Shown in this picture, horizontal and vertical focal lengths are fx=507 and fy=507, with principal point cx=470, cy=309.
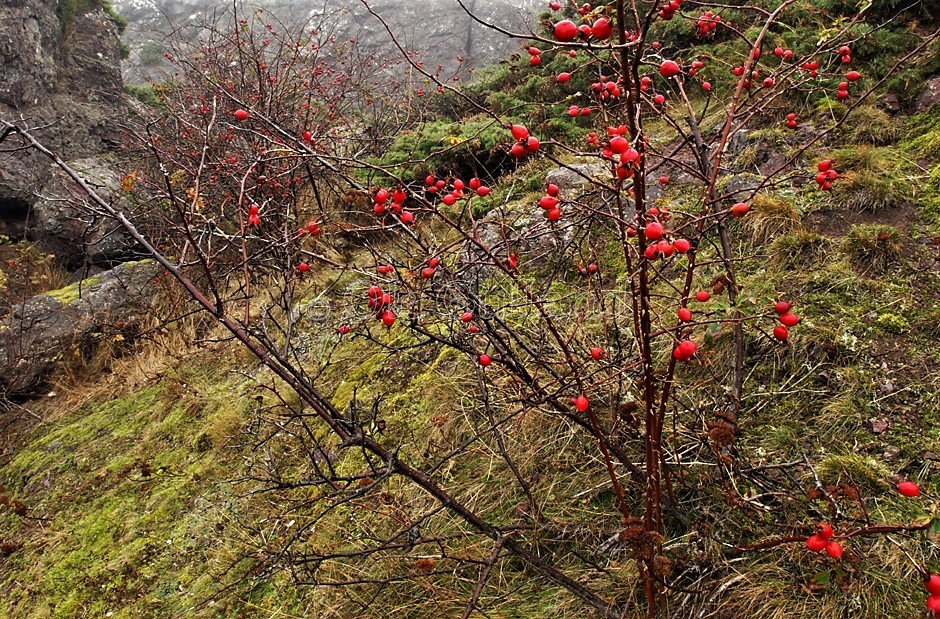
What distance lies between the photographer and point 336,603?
2.08 m

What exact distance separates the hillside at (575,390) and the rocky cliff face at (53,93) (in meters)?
5.40

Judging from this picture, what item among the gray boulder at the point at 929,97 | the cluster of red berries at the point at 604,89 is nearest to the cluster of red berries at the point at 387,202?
the cluster of red berries at the point at 604,89

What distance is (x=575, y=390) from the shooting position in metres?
1.80

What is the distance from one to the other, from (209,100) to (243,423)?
15.0 feet

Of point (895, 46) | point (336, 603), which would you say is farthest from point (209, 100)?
point (895, 46)

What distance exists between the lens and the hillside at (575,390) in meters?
1.36

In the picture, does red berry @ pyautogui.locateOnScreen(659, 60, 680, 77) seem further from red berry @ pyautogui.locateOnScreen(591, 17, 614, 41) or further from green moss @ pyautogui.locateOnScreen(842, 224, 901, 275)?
green moss @ pyautogui.locateOnScreen(842, 224, 901, 275)

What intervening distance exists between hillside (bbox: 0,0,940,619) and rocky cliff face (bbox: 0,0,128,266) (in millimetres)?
5400

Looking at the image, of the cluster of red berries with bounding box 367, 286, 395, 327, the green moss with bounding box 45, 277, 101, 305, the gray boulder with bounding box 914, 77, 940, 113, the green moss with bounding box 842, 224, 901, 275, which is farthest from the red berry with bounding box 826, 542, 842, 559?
the green moss with bounding box 45, 277, 101, 305

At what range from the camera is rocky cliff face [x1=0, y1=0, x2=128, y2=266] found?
337 inches

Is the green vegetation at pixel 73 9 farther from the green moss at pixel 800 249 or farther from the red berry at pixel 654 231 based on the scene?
the red berry at pixel 654 231

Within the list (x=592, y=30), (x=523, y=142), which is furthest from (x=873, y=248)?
(x=592, y=30)

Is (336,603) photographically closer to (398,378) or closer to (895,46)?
(398,378)

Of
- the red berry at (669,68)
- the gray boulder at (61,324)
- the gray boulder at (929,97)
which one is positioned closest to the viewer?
the red berry at (669,68)
